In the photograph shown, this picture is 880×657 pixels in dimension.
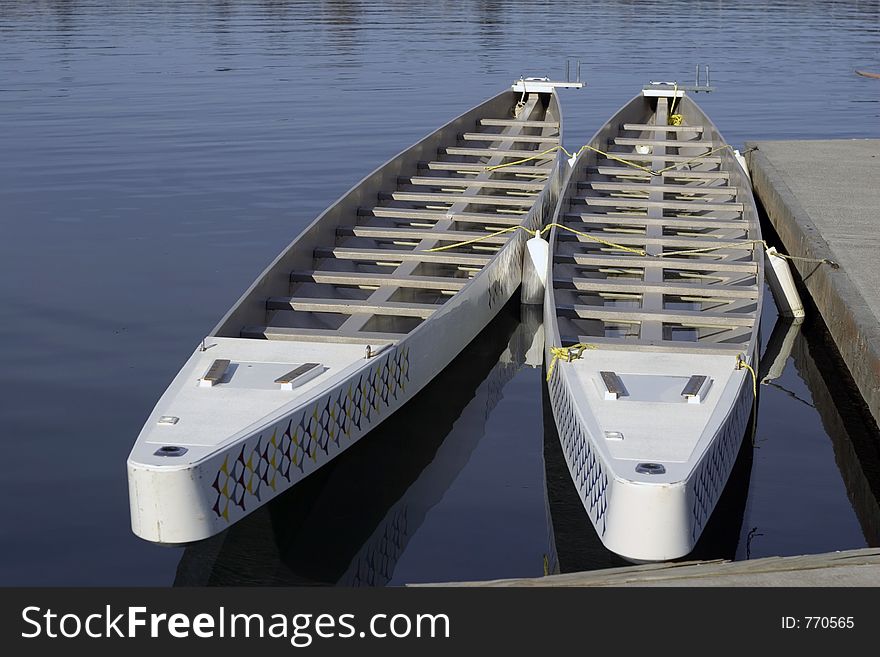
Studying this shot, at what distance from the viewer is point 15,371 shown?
10.5m

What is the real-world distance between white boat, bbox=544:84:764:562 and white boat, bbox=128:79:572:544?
2.55 feet

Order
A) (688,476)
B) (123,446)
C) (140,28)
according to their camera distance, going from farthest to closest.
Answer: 1. (140,28)
2. (123,446)
3. (688,476)

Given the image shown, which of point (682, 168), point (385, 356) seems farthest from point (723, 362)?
point (682, 168)

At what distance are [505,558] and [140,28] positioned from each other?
1654 inches

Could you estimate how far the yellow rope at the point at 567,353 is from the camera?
27.1 feet

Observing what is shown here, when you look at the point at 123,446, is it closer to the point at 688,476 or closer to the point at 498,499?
the point at 498,499

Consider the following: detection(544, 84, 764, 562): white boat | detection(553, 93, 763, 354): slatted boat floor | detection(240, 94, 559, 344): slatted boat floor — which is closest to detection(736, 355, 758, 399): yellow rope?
detection(544, 84, 764, 562): white boat

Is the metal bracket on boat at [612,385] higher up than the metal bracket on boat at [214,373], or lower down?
lower down

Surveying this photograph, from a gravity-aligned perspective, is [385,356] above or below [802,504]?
above

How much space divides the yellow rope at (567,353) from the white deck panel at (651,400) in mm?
49

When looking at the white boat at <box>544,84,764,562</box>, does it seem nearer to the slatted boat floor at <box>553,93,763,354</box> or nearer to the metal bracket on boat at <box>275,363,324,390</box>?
the slatted boat floor at <box>553,93,763,354</box>

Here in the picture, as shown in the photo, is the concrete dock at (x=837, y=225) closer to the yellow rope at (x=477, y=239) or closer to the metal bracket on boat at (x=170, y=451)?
the yellow rope at (x=477, y=239)

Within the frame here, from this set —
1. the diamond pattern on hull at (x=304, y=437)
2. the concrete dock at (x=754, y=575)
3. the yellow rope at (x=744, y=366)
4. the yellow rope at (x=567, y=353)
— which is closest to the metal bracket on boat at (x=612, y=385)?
the yellow rope at (x=567, y=353)

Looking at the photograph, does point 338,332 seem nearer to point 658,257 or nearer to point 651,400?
point 651,400
